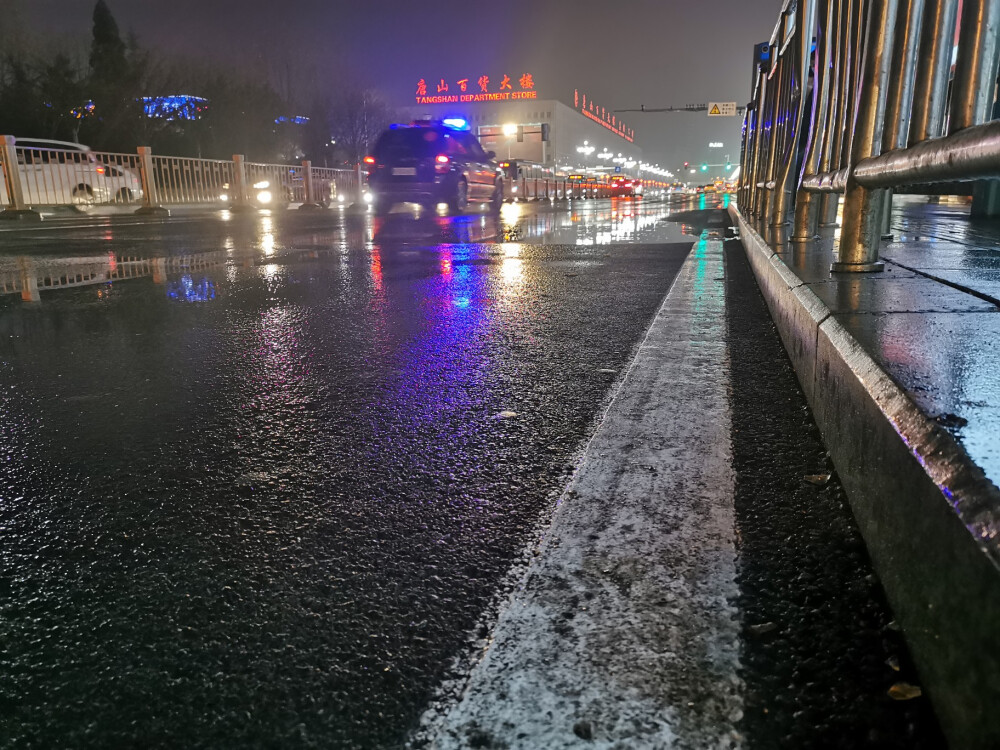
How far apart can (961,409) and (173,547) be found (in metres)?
1.66

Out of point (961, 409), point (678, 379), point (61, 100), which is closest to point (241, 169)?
point (61, 100)

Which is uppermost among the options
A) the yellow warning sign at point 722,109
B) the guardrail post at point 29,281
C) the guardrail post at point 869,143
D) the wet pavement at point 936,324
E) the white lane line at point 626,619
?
the yellow warning sign at point 722,109

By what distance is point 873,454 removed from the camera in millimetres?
1480

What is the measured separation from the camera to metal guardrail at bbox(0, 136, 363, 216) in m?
17.7

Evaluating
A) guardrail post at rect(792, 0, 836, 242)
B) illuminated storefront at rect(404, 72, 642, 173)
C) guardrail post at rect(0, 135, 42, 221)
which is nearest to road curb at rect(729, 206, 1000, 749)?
guardrail post at rect(792, 0, 836, 242)

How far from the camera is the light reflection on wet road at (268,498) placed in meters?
1.19

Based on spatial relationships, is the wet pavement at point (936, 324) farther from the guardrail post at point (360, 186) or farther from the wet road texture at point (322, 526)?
the guardrail post at point (360, 186)

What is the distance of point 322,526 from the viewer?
68.9 inches

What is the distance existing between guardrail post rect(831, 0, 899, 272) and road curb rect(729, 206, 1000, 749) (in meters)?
1.60

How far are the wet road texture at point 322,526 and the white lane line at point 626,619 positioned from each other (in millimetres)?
59

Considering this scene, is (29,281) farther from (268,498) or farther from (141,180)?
(141,180)

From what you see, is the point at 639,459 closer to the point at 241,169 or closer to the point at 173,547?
the point at 173,547

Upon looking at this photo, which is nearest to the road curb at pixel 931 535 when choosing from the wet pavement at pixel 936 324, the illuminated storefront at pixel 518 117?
the wet pavement at pixel 936 324

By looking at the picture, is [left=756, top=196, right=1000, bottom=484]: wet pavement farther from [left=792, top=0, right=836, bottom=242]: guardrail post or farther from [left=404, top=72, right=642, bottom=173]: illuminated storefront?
[left=404, top=72, right=642, bottom=173]: illuminated storefront
